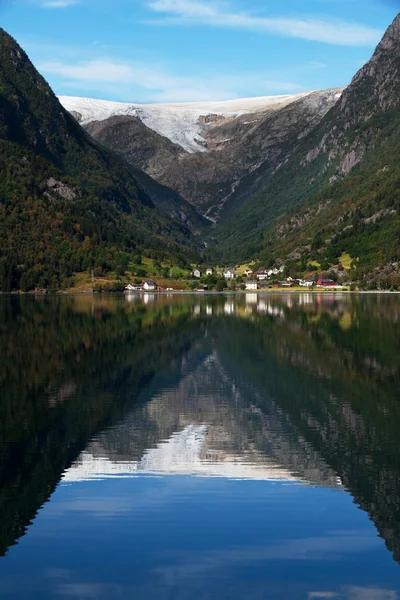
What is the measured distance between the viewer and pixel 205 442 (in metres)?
42.1

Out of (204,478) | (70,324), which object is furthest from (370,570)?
(70,324)

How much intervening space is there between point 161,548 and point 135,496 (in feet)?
18.4

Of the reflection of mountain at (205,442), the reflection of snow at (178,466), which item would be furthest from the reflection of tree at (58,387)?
the reflection of mountain at (205,442)

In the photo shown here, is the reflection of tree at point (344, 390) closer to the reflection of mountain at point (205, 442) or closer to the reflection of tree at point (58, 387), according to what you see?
the reflection of mountain at point (205, 442)

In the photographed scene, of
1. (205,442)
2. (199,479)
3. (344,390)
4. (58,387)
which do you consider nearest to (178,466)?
(199,479)

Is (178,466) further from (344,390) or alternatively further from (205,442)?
(344,390)

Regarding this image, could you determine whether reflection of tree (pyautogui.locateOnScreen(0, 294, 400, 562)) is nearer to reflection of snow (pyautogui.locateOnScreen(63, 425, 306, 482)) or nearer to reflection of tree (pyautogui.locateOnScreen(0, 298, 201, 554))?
reflection of tree (pyautogui.locateOnScreen(0, 298, 201, 554))

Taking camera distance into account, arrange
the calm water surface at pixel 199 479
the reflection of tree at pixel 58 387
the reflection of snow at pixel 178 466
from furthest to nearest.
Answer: the reflection of snow at pixel 178 466 < the reflection of tree at pixel 58 387 < the calm water surface at pixel 199 479

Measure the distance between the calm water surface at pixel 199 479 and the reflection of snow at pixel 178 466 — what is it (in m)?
0.11

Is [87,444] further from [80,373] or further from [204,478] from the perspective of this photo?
[80,373]

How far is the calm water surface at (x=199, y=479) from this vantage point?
82.0 ft

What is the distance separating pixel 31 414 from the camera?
48625 mm

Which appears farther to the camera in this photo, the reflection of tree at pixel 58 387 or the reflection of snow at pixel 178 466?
the reflection of snow at pixel 178 466

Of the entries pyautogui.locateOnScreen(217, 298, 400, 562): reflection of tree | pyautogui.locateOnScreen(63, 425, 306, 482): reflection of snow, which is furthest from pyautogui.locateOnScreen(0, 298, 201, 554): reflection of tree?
pyautogui.locateOnScreen(217, 298, 400, 562): reflection of tree
